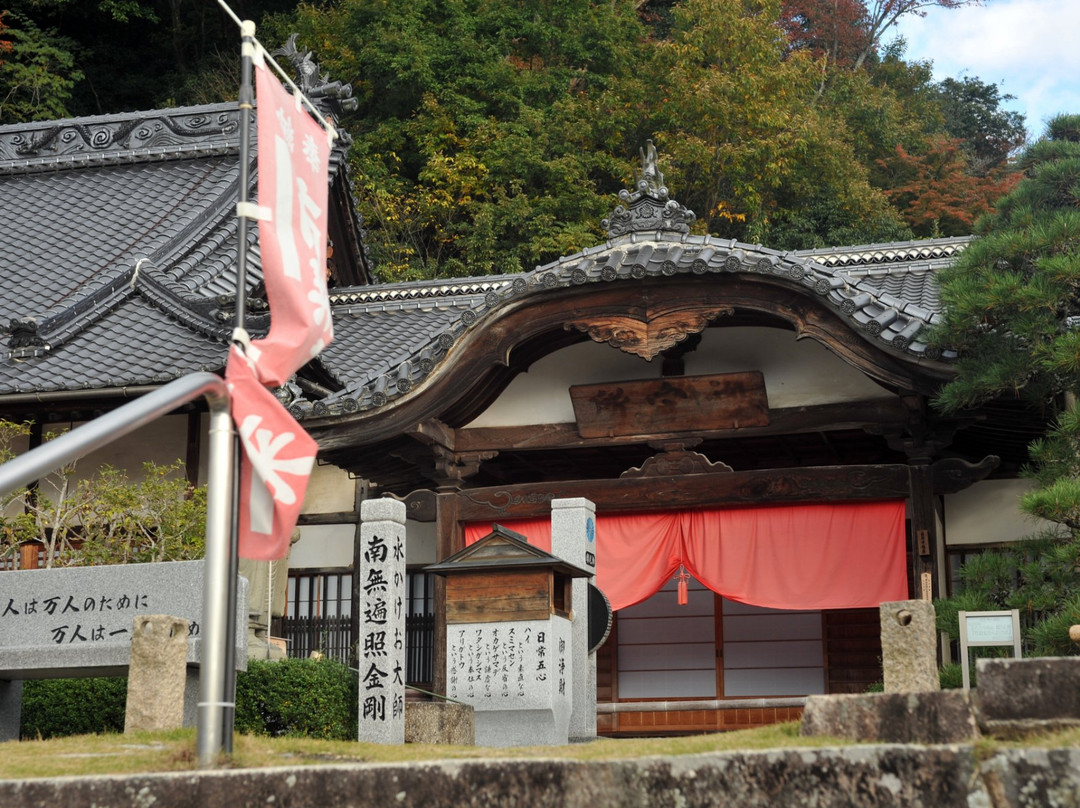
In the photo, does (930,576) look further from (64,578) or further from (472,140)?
(472,140)

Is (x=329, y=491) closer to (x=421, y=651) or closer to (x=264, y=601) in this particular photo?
(x=421, y=651)

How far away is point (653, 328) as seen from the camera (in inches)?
462

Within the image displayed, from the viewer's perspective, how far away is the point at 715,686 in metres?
14.8

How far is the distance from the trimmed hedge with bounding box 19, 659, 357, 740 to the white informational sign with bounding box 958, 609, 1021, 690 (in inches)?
188

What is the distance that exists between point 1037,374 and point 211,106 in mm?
14439

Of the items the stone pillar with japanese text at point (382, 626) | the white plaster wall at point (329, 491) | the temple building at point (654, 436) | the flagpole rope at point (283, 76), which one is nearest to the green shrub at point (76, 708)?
the stone pillar with japanese text at point (382, 626)

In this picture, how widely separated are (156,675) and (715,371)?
6736mm

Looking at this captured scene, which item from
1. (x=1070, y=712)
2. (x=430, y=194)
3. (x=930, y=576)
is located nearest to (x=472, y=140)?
(x=430, y=194)

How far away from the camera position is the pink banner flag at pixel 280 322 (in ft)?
16.3

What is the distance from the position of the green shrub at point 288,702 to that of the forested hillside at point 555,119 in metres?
14.6

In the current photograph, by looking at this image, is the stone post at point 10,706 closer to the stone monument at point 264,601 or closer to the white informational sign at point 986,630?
the stone monument at point 264,601

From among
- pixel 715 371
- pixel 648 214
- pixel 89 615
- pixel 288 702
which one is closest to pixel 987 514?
pixel 715 371

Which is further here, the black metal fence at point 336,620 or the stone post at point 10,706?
the black metal fence at point 336,620

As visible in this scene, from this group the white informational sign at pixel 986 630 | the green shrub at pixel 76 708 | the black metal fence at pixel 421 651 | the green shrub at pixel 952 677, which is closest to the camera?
the white informational sign at pixel 986 630
